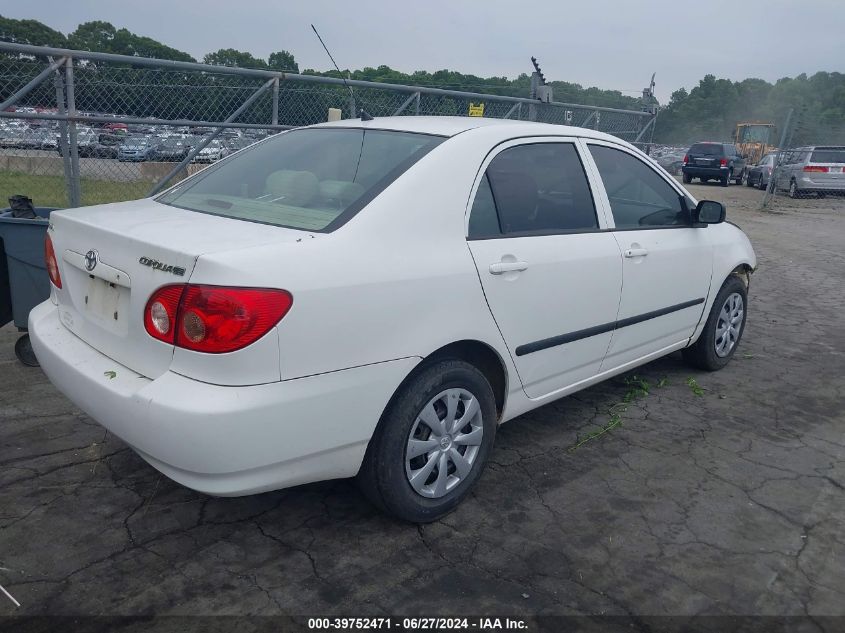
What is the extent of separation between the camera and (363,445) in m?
2.70

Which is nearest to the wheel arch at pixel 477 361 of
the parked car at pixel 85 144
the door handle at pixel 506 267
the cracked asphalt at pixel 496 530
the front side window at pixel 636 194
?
the door handle at pixel 506 267

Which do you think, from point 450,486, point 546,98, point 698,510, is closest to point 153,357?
point 450,486

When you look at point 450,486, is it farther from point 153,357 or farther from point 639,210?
point 639,210

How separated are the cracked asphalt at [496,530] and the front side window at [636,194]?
115 cm

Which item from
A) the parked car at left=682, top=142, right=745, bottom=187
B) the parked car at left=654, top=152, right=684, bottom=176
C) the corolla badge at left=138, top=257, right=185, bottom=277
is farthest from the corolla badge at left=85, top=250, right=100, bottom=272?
the parked car at left=654, top=152, right=684, bottom=176

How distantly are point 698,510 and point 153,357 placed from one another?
2378mm

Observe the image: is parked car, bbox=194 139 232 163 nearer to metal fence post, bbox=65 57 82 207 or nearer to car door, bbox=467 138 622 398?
metal fence post, bbox=65 57 82 207

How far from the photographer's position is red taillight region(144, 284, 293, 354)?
91.7 inches

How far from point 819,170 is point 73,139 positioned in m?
19.6

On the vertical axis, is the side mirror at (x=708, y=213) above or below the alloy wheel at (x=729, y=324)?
above

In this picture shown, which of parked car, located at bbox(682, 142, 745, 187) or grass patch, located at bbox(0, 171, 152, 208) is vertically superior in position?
grass patch, located at bbox(0, 171, 152, 208)

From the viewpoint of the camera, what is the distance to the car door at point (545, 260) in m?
3.14

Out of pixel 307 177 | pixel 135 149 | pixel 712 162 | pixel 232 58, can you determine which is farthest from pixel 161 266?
pixel 712 162

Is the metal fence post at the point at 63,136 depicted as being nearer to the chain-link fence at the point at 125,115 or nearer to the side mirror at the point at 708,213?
the chain-link fence at the point at 125,115
